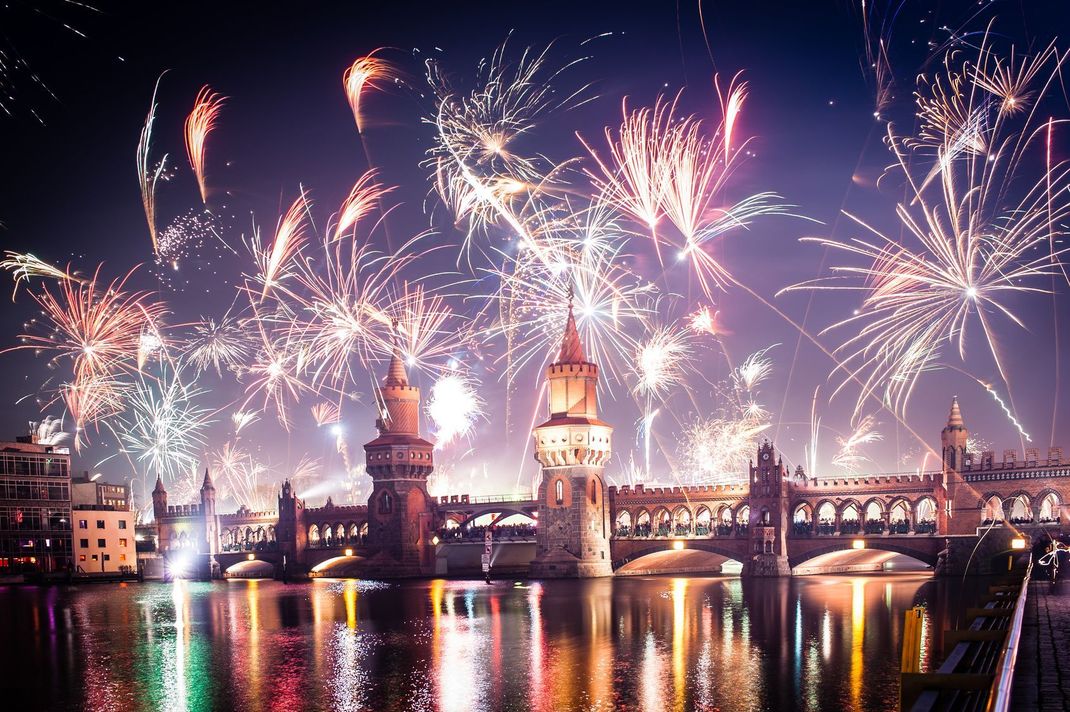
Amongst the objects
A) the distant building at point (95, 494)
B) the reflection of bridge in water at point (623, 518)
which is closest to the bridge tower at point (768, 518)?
the reflection of bridge in water at point (623, 518)

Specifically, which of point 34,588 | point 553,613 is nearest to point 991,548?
point 553,613

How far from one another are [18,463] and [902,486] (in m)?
95.8

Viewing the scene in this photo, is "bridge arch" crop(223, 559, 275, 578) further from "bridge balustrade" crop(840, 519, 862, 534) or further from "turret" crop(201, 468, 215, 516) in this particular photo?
"bridge balustrade" crop(840, 519, 862, 534)

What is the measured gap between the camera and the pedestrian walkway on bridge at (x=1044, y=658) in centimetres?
2064

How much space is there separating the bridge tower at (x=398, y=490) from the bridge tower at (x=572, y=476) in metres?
18.8

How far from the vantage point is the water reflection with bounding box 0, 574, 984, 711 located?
40281 mm

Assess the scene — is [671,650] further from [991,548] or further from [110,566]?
[110,566]

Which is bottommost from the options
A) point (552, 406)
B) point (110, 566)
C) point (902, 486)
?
point (110, 566)

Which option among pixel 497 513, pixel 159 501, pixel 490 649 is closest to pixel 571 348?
pixel 497 513

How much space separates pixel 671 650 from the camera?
5097cm

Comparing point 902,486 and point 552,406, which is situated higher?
point 552,406

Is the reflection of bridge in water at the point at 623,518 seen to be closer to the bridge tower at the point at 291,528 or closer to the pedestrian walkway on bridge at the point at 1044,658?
the bridge tower at the point at 291,528

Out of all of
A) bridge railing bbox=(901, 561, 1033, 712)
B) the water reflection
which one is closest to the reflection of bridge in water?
the water reflection

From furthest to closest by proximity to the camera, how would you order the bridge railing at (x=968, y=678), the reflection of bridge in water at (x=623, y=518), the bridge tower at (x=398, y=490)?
the bridge tower at (x=398, y=490)
the reflection of bridge in water at (x=623, y=518)
the bridge railing at (x=968, y=678)
